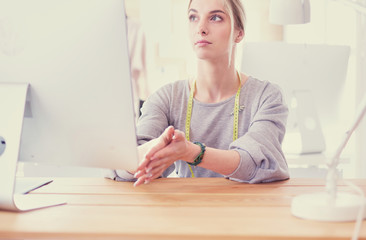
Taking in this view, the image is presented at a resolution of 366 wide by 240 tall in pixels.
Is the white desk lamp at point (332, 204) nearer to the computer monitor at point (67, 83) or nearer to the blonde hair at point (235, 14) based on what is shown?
the computer monitor at point (67, 83)

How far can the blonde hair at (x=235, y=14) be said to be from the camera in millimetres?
1810

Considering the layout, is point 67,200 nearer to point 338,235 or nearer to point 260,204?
point 260,204

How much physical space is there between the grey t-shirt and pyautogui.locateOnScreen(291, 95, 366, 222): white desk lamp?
0.43 m

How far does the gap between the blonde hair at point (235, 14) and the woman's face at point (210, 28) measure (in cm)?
1

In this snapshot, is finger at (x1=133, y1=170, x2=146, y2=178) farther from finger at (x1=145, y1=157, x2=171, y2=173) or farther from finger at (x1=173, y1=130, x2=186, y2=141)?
finger at (x1=173, y1=130, x2=186, y2=141)

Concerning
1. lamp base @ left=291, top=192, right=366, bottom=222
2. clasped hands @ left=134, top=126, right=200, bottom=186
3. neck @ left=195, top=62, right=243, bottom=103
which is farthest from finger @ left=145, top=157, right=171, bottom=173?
neck @ left=195, top=62, right=243, bottom=103

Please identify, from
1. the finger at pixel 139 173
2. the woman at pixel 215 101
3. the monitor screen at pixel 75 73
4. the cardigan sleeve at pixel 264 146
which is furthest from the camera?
the woman at pixel 215 101

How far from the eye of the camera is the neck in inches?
72.7

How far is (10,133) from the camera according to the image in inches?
44.6

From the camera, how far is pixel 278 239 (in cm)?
91

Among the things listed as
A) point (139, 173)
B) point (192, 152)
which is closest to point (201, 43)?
point (192, 152)

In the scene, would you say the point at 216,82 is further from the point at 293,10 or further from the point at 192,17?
the point at 293,10

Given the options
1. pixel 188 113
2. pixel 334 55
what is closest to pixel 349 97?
pixel 334 55

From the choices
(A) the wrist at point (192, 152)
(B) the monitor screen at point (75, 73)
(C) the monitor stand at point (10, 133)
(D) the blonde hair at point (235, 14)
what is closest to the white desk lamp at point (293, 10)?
(D) the blonde hair at point (235, 14)
